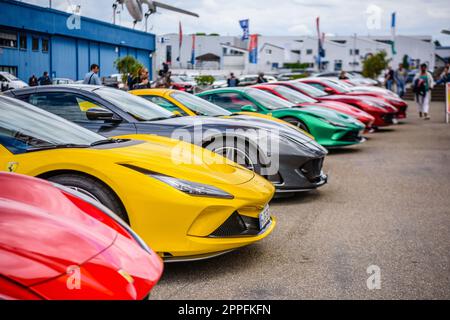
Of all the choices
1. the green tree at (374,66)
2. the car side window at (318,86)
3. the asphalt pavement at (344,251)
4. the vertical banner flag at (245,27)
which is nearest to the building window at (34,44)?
the vertical banner flag at (245,27)

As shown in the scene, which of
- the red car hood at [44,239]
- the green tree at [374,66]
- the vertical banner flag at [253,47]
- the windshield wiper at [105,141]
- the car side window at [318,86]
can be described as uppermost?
the vertical banner flag at [253,47]

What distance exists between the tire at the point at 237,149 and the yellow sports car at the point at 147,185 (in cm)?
237

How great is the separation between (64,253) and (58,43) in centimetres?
3883

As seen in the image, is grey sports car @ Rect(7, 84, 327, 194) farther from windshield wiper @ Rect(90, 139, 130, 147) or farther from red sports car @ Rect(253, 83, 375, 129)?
red sports car @ Rect(253, 83, 375, 129)

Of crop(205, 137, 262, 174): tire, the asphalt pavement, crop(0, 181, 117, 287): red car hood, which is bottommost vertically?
the asphalt pavement

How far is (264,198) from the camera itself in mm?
4707

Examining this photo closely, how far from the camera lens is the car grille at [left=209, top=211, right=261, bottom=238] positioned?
4.38 meters

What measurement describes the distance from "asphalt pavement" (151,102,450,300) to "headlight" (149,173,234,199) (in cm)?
61

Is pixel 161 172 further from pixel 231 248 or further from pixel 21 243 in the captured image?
pixel 21 243

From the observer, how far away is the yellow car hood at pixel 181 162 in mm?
4328

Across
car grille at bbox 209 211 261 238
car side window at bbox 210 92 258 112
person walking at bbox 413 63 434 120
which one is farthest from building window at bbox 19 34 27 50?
car grille at bbox 209 211 261 238

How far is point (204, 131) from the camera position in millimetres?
7020

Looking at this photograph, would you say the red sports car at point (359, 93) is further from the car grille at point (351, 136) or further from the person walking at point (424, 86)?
the car grille at point (351, 136)
